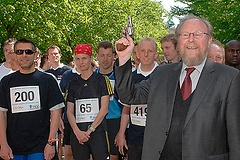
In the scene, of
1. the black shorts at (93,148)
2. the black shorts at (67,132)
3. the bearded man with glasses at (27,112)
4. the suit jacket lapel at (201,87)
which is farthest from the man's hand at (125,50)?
the black shorts at (67,132)

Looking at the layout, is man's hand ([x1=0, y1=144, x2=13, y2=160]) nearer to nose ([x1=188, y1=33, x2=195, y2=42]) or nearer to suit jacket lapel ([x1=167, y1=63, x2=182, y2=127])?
suit jacket lapel ([x1=167, y1=63, x2=182, y2=127])

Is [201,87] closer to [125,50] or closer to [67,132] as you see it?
[125,50]

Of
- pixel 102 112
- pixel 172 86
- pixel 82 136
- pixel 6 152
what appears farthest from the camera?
pixel 102 112

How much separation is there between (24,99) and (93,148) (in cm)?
135

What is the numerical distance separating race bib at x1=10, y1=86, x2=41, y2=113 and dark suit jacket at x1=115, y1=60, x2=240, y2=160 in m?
2.11

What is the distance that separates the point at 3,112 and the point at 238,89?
3098 millimetres

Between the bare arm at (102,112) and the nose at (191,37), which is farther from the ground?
the nose at (191,37)

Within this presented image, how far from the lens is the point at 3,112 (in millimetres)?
5180

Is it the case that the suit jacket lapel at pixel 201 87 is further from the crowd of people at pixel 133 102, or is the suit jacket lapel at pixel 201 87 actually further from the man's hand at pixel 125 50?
the man's hand at pixel 125 50

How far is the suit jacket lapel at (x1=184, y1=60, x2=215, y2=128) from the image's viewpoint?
10.4 ft

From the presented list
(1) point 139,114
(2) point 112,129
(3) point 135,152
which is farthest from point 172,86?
(2) point 112,129

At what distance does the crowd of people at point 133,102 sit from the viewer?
3.18 metres

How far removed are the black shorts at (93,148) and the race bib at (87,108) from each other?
0.90 ft

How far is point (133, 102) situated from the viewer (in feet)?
11.4
